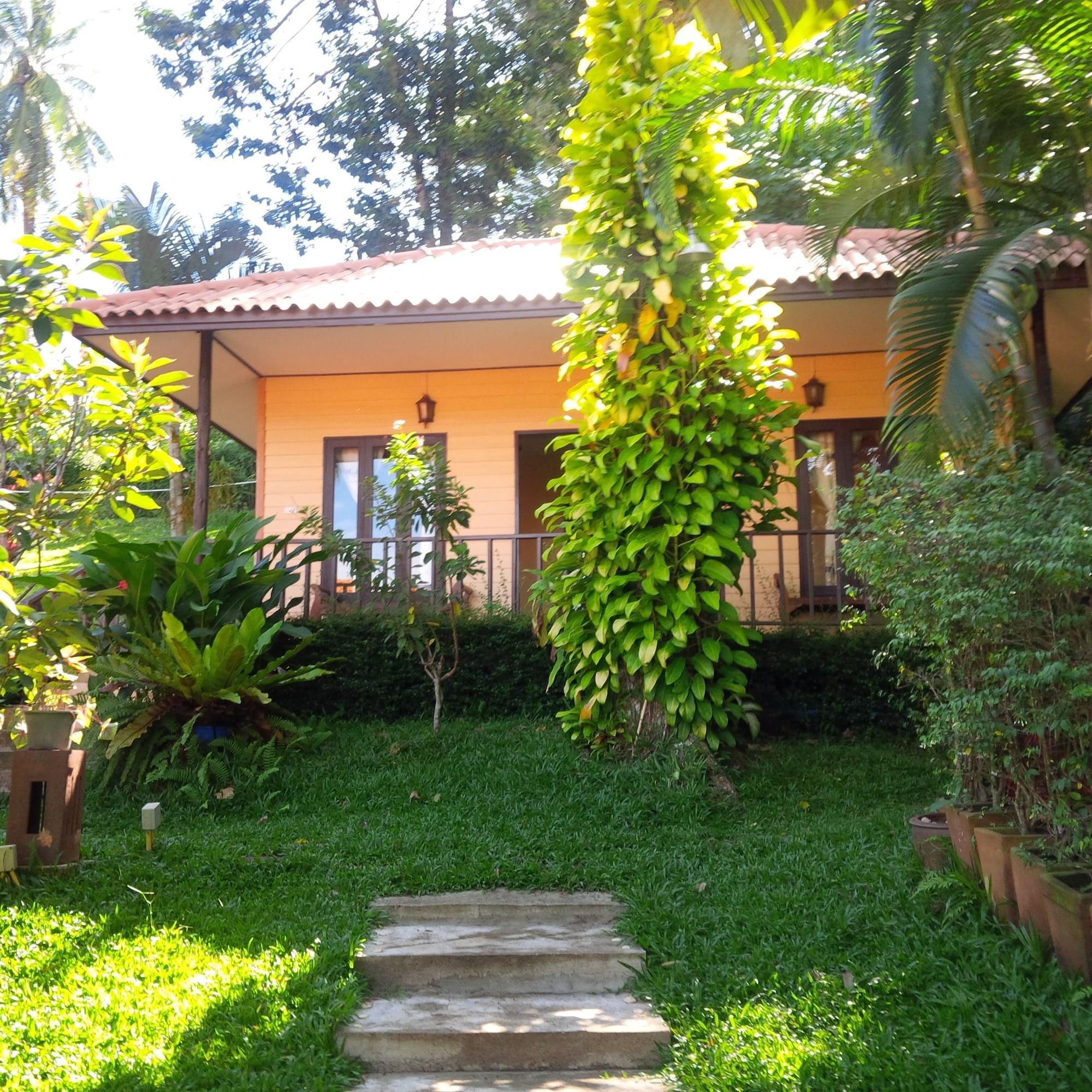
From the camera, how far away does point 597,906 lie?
4789 millimetres

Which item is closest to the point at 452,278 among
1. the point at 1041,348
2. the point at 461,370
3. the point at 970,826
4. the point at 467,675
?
the point at 461,370

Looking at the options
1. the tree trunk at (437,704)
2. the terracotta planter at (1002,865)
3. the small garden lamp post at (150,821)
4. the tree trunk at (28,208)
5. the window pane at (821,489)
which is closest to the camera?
the terracotta planter at (1002,865)

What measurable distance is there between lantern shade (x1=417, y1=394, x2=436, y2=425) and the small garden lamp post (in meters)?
6.33

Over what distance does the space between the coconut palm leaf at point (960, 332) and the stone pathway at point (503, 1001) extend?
8.80 ft

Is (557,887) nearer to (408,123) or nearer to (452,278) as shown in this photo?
(452,278)

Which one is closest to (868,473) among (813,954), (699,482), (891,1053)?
(699,482)

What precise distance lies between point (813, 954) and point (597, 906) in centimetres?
104

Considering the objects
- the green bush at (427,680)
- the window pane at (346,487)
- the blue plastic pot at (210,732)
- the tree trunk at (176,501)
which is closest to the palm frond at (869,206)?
the green bush at (427,680)

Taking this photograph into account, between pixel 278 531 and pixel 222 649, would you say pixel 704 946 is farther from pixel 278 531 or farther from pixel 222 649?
pixel 278 531

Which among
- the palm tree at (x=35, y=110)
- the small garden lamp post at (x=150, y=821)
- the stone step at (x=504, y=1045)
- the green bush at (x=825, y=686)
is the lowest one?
the stone step at (x=504, y=1045)

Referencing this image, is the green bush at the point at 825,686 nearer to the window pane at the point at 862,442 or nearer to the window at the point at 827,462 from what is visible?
the window at the point at 827,462

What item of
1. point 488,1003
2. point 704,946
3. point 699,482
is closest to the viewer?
point 488,1003

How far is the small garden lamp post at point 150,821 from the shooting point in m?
5.54

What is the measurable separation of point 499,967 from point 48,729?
2709 mm
